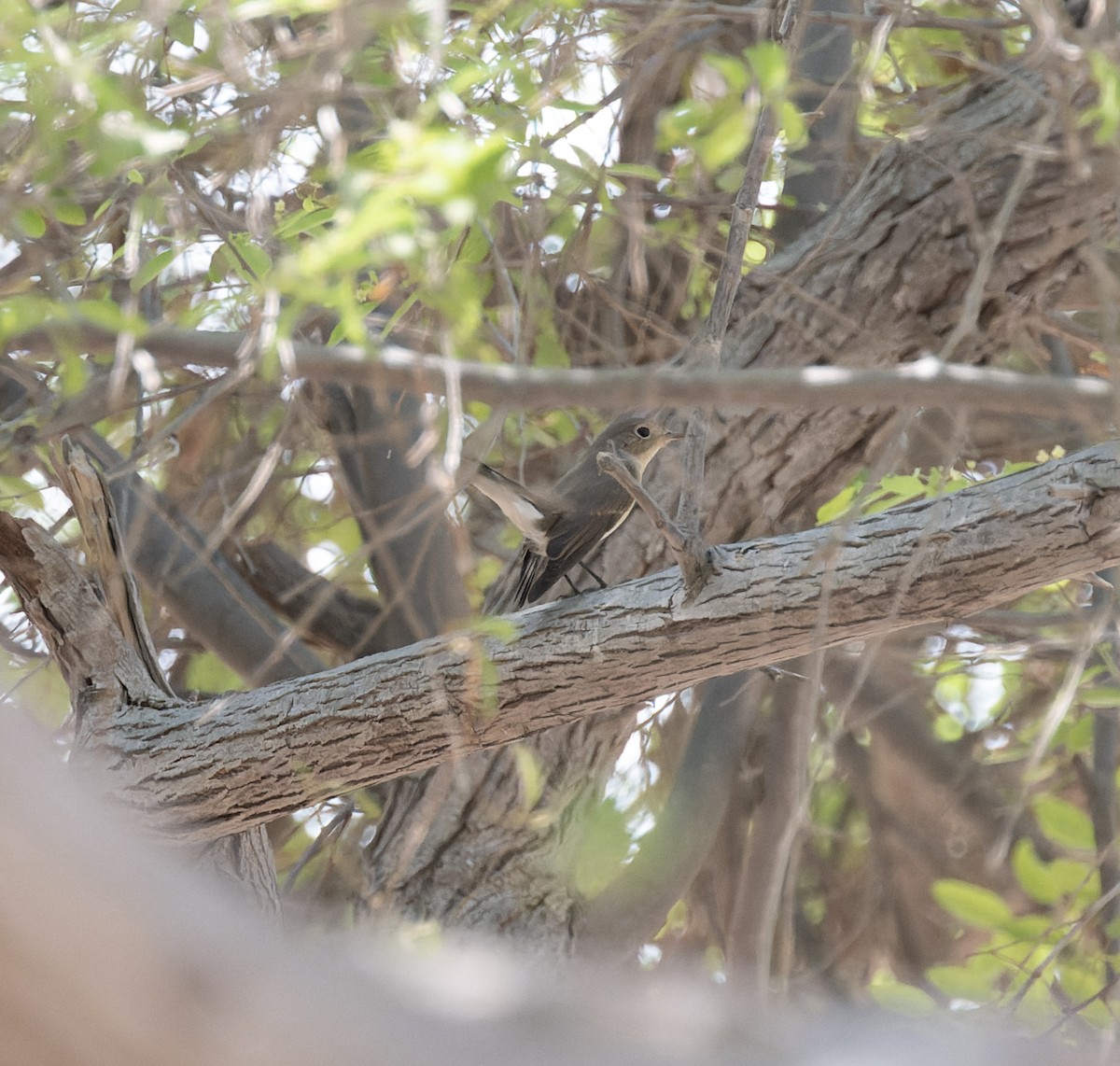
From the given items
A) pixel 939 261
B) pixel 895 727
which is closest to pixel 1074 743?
pixel 895 727

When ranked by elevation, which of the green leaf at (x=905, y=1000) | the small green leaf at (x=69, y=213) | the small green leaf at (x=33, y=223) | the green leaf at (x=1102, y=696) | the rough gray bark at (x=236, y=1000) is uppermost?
the small green leaf at (x=69, y=213)

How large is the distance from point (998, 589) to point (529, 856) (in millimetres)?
2046

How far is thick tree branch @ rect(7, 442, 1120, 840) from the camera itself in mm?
2557

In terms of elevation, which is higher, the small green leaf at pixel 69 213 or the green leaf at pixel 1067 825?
the small green leaf at pixel 69 213

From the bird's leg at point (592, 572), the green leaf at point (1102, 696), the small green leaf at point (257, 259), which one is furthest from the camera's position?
the bird's leg at point (592, 572)

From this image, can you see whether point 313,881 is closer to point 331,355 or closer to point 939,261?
point 939,261

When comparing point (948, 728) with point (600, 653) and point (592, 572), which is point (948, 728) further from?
point (600, 653)

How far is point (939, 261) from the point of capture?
4.14 m

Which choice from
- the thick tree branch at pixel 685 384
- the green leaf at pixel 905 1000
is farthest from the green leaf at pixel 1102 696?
the thick tree branch at pixel 685 384

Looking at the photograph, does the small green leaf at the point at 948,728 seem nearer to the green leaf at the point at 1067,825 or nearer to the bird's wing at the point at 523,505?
the green leaf at the point at 1067,825

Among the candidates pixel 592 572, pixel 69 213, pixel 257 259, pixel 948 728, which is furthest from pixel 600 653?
pixel 948 728

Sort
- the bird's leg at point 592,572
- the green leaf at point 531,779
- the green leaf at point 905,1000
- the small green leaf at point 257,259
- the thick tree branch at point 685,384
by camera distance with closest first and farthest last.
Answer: the thick tree branch at point 685,384 < the small green leaf at point 257,259 < the green leaf at point 905,1000 < the green leaf at point 531,779 < the bird's leg at point 592,572

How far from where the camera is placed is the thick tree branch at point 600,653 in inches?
101

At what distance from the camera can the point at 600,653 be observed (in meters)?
2.84
